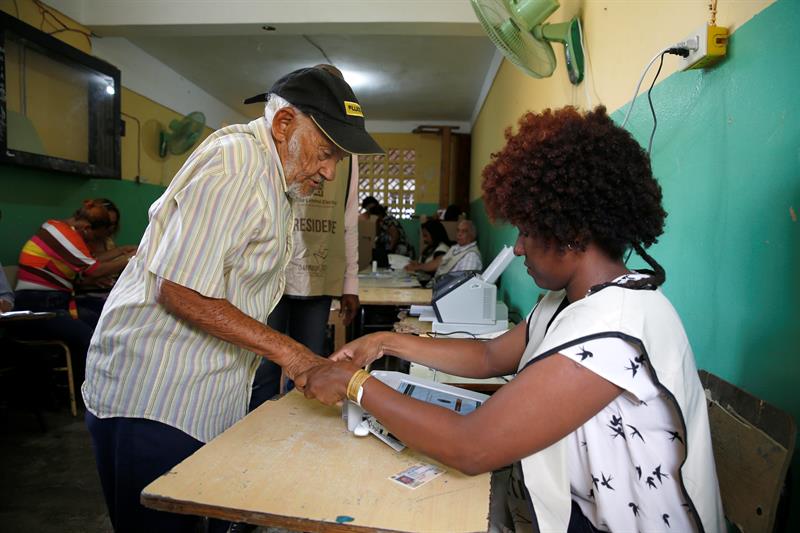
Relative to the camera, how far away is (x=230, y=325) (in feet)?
3.68

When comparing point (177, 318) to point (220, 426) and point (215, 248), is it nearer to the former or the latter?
point (215, 248)

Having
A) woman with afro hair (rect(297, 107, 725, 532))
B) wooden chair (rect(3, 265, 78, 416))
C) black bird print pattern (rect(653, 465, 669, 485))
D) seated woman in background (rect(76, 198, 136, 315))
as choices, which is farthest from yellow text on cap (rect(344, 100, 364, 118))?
seated woman in background (rect(76, 198, 136, 315))

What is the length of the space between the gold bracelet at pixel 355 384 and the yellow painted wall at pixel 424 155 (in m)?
7.73

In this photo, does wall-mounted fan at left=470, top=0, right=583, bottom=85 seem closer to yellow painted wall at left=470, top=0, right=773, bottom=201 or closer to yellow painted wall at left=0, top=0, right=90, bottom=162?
yellow painted wall at left=470, top=0, right=773, bottom=201

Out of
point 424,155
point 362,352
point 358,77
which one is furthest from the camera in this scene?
point 424,155

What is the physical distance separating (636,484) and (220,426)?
935mm

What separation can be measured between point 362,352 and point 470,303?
1.23 metres

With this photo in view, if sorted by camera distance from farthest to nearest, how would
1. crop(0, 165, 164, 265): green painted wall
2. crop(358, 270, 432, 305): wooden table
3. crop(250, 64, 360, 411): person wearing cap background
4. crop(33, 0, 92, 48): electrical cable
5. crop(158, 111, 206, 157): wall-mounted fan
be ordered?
1. crop(158, 111, 206, 157): wall-mounted fan
2. crop(33, 0, 92, 48): electrical cable
3. crop(0, 165, 164, 265): green painted wall
4. crop(358, 270, 432, 305): wooden table
5. crop(250, 64, 360, 411): person wearing cap background

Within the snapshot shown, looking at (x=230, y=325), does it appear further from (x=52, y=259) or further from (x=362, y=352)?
(x=52, y=259)

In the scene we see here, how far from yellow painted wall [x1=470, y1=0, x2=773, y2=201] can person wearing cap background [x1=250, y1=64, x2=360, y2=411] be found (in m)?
1.03

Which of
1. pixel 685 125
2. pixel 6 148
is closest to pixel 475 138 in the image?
pixel 6 148

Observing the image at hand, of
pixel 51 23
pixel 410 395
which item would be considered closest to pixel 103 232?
pixel 51 23

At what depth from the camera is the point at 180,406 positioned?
1.18 m

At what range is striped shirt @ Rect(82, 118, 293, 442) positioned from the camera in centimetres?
108
